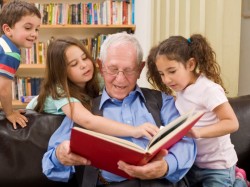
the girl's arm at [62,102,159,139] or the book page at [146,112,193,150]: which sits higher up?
the book page at [146,112,193,150]

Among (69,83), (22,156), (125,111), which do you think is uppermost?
(69,83)

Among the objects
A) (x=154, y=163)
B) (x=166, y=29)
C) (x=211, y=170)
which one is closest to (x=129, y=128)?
(x=154, y=163)

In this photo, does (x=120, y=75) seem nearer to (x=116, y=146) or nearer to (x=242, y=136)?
(x=116, y=146)

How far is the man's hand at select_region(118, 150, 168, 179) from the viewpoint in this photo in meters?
1.15

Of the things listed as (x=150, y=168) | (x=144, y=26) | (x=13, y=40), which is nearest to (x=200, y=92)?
(x=150, y=168)

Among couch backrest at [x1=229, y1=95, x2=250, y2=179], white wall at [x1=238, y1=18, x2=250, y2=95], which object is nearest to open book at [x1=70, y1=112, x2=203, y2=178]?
couch backrest at [x1=229, y1=95, x2=250, y2=179]

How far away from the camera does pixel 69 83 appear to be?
167cm

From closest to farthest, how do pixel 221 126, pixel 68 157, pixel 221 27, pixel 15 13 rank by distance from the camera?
pixel 68 157
pixel 221 126
pixel 15 13
pixel 221 27

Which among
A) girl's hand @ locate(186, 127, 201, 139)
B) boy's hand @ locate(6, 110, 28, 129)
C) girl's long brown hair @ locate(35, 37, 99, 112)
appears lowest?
boy's hand @ locate(6, 110, 28, 129)

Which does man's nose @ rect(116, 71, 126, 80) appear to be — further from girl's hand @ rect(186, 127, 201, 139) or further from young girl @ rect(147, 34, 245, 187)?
girl's hand @ rect(186, 127, 201, 139)

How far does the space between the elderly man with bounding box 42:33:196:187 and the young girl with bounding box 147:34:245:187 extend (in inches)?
3.7

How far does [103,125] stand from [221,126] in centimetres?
47

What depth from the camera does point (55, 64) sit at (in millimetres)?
1606

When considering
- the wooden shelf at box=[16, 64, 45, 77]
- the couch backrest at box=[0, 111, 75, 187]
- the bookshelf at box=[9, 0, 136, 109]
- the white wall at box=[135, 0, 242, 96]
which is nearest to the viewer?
the couch backrest at box=[0, 111, 75, 187]
